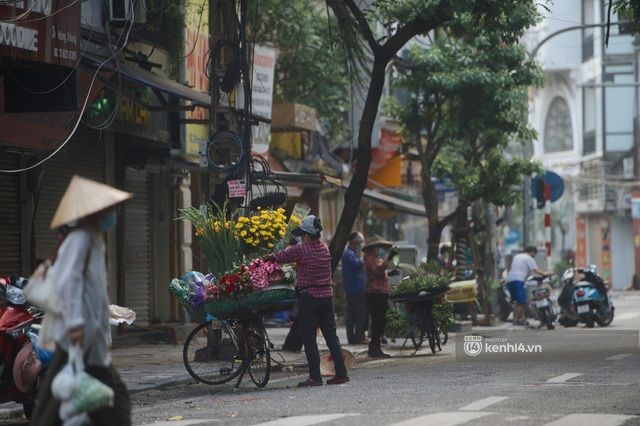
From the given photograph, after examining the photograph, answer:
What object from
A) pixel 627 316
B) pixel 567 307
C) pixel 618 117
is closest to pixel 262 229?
pixel 567 307

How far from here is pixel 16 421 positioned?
44.5 ft

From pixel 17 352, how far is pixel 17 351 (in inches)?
0.4

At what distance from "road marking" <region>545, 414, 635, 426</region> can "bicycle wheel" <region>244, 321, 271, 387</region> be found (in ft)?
16.7

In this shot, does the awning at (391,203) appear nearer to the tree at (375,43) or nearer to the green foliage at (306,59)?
the green foliage at (306,59)

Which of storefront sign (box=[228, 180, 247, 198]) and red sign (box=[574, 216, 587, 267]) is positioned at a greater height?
storefront sign (box=[228, 180, 247, 198])

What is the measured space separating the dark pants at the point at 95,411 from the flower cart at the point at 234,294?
7232 millimetres

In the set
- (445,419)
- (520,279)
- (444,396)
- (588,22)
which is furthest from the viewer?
(588,22)

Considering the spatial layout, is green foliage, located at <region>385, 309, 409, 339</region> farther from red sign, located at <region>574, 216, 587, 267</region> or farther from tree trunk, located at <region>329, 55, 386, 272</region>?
red sign, located at <region>574, 216, 587, 267</region>

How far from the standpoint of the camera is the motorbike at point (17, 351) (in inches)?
497

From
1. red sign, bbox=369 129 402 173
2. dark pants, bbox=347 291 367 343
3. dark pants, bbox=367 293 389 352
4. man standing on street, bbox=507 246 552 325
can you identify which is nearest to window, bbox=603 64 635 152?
red sign, bbox=369 129 402 173

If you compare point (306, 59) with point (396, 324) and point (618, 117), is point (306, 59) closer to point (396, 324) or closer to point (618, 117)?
point (396, 324)

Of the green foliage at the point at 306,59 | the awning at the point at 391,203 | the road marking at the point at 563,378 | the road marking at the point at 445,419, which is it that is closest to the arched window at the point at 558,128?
the awning at the point at 391,203

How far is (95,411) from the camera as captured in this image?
8359 mm

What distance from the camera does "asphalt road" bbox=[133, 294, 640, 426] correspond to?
38.4ft
